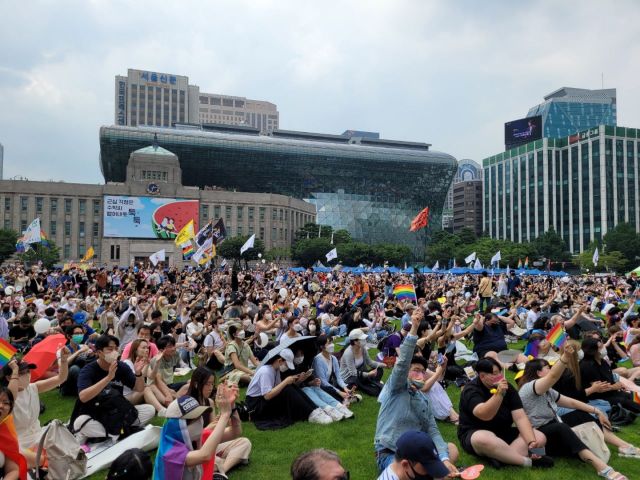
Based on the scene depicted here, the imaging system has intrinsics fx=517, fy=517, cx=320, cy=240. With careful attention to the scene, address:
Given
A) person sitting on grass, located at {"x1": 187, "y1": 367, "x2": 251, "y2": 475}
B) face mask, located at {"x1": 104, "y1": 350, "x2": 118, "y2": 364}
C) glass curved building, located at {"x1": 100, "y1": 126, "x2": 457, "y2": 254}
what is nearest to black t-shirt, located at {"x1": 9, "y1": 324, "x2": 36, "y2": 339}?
face mask, located at {"x1": 104, "y1": 350, "x2": 118, "y2": 364}

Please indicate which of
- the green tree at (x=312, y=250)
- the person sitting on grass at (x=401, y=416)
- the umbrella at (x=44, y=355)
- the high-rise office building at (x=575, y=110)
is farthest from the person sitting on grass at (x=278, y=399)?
the high-rise office building at (x=575, y=110)

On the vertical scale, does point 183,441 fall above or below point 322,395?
above

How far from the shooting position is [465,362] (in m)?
12.4

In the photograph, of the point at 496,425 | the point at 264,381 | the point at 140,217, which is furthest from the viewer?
the point at 140,217

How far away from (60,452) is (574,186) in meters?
126

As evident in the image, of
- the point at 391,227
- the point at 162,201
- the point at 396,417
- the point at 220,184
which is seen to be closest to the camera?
the point at 396,417

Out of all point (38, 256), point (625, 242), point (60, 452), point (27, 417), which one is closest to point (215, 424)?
point (60, 452)

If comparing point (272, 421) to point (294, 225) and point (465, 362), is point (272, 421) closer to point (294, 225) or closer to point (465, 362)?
point (465, 362)

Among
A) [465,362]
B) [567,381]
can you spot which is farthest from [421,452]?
[465,362]

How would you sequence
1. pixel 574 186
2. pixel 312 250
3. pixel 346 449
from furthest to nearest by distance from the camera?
pixel 574 186 → pixel 312 250 → pixel 346 449

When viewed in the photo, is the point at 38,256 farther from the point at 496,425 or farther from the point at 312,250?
the point at 496,425

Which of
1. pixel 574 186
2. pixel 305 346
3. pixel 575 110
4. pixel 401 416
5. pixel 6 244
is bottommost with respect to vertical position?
pixel 401 416

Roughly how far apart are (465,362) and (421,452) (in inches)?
375

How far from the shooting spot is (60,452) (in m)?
5.45
